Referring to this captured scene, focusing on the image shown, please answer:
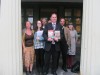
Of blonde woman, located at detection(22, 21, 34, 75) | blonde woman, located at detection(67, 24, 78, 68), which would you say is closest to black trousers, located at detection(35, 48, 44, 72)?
blonde woman, located at detection(22, 21, 34, 75)

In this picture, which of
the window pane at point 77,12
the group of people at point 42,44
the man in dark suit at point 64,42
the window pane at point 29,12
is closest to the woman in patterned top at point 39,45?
the group of people at point 42,44

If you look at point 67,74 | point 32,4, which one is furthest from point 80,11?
point 67,74

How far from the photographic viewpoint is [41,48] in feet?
32.2

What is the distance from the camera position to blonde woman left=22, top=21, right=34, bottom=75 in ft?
31.8
